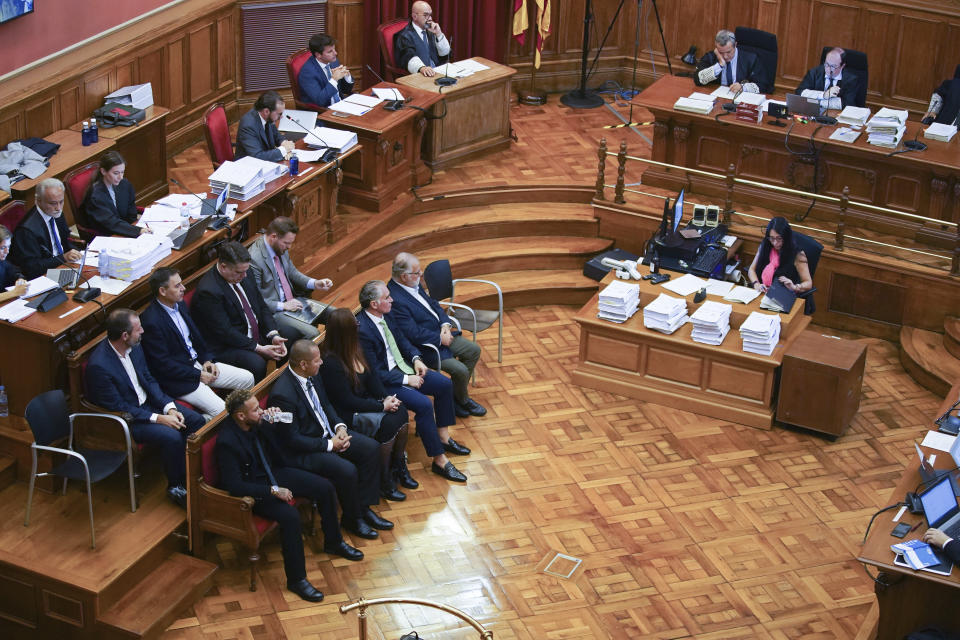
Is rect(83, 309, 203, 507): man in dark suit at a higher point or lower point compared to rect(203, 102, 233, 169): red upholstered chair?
lower

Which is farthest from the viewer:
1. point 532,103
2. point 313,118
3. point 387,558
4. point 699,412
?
point 532,103

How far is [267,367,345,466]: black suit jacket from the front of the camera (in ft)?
23.1

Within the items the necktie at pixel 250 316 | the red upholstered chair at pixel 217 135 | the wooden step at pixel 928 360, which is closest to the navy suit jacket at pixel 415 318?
the necktie at pixel 250 316

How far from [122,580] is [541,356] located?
358 centimetres

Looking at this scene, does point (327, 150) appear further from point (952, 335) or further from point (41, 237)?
point (952, 335)

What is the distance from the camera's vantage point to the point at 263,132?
30.0ft

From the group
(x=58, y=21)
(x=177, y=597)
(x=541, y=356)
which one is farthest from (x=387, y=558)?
(x=58, y=21)

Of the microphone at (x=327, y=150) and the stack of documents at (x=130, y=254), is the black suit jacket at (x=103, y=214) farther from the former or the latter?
the microphone at (x=327, y=150)

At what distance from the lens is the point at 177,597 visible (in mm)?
6793

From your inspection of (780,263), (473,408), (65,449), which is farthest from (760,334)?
(65,449)

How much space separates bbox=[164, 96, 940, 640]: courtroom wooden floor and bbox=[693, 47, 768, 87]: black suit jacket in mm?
2818

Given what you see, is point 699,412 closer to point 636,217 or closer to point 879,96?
point 636,217

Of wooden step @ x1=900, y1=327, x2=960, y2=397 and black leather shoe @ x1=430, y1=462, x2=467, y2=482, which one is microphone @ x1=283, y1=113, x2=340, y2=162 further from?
wooden step @ x1=900, y1=327, x2=960, y2=397

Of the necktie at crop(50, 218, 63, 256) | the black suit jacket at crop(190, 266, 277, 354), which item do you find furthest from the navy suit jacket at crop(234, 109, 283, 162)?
the necktie at crop(50, 218, 63, 256)
